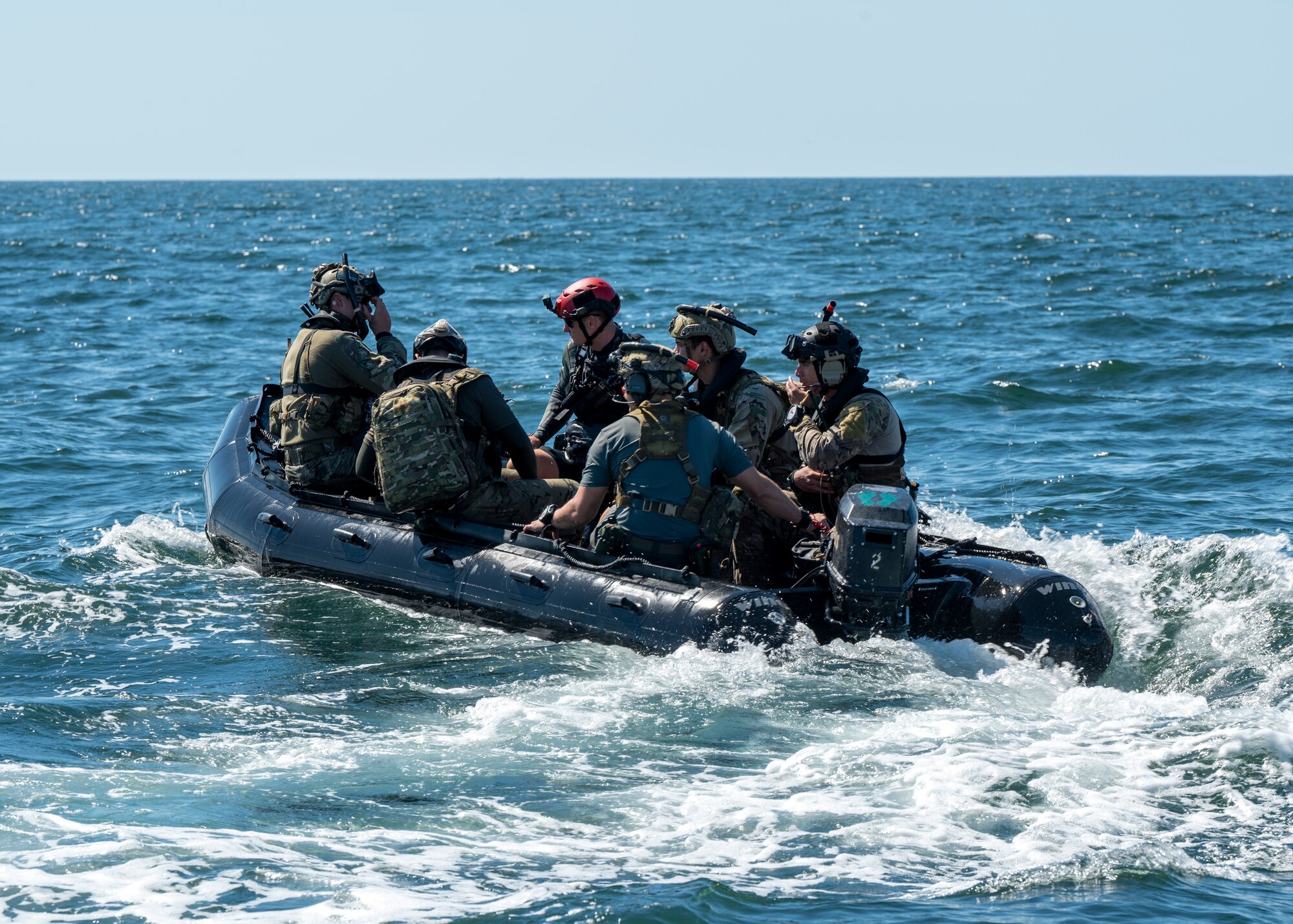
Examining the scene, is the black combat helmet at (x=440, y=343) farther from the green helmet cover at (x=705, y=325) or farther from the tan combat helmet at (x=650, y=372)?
the tan combat helmet at (x=650, y=372)

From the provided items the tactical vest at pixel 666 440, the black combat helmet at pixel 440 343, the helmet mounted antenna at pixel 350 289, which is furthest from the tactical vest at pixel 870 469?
the helmet mounted antenna at pixel 350 289

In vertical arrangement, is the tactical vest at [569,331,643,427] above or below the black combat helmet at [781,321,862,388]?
below

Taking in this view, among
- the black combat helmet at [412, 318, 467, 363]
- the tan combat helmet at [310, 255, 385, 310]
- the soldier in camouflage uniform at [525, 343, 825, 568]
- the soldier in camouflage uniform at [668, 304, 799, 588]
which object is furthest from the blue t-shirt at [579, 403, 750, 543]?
the tan combat helmet at [310, 255, 385, 310]

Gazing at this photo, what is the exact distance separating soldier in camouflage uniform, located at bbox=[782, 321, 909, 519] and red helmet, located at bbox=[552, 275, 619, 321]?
125cm

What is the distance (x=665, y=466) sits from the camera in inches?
280

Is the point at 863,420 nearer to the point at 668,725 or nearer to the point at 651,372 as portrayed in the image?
the point at 651,372

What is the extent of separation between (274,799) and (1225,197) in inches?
3318

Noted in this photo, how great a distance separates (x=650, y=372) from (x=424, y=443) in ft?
4.98

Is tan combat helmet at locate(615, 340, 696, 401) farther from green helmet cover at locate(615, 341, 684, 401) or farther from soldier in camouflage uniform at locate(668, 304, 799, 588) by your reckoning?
soldier in camouflage uniform at locate(668, 304, 799, 588)

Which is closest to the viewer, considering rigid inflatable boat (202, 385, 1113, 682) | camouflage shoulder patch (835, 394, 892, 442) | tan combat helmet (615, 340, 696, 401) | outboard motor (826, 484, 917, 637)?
outboard motor (826, 484, 917, 637)

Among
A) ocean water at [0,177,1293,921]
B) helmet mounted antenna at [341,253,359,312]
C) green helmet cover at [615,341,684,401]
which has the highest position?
helmet mounted antenna at [341,253,359,312]

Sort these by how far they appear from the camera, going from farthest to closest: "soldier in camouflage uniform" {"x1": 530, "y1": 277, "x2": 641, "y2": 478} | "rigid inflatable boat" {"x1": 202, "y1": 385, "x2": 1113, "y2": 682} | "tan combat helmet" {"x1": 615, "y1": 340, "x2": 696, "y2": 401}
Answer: "soldier in camouflage uniform" {"x1": 530, "y1": 277, "x2": 641, "y2": 478} < "tan combat helmet" {"x1": 615, "y1": 340, "x2": 696, "y2": 401} < "rigid inflatable boat" {"x1": 202, "y1": 385, "x2": 1113, "y2": 682}

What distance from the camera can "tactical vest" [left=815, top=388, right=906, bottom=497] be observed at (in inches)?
296

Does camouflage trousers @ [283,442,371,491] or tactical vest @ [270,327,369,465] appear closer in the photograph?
tactical vest @ [270,327,369,465]
